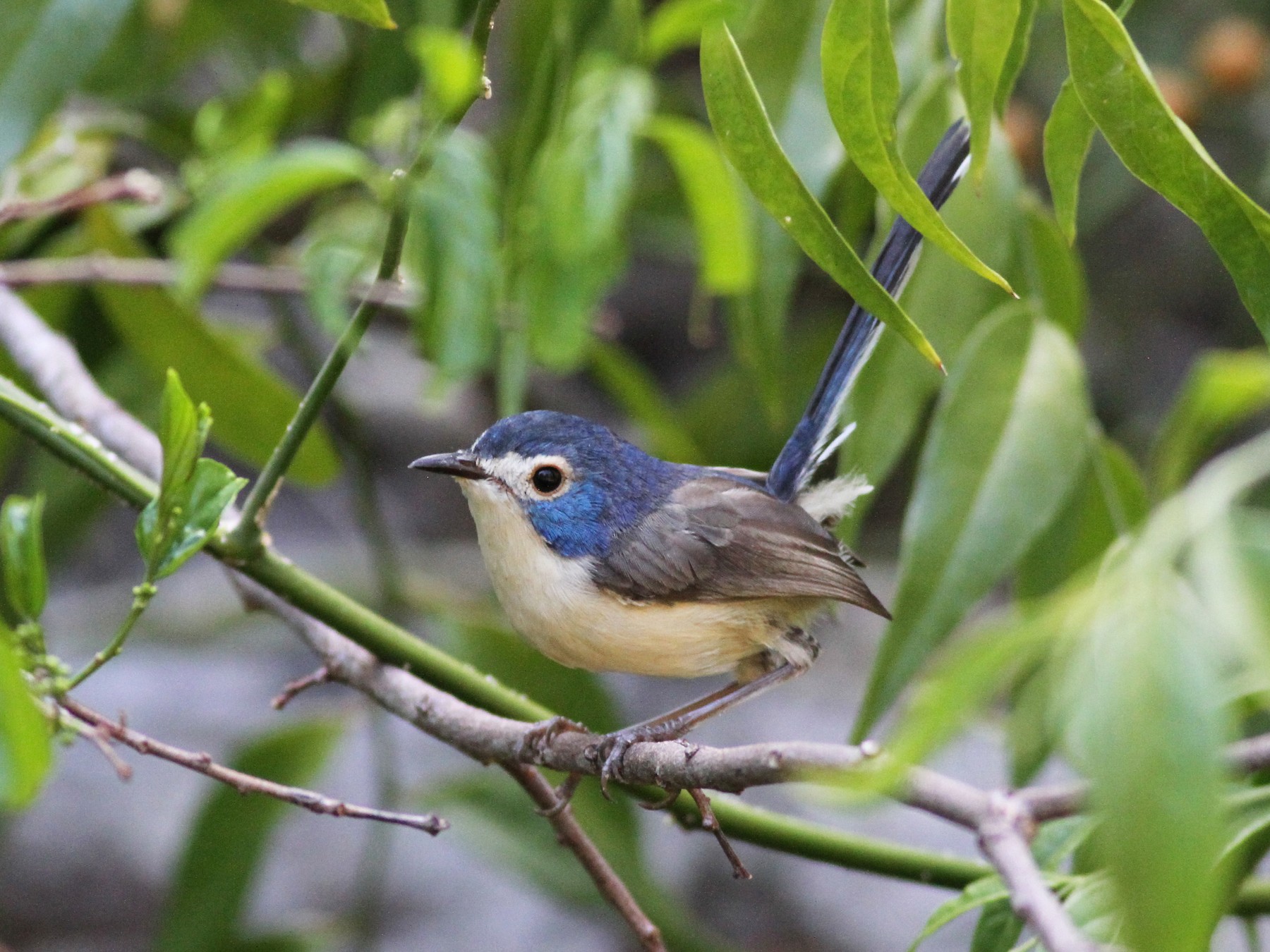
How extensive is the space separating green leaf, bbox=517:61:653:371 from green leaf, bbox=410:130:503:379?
0.23 feet

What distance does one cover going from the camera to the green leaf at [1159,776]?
64 centimetres

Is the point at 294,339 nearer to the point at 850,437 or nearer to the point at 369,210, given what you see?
the point at 369,210

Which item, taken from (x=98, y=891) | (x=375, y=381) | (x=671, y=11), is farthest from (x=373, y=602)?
(x=375, y=381)

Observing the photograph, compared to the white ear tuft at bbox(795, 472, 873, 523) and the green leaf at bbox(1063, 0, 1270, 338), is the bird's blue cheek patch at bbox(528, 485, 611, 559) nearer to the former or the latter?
Answer: the white ear tuft at bbox(795, 472, 873, 523)

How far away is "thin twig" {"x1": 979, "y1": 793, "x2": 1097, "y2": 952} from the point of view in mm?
816

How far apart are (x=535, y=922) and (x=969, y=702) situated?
3.69 meters

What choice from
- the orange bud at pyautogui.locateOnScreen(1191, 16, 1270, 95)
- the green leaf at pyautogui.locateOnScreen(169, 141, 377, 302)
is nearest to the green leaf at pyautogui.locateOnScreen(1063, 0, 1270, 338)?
the green leaf at pyautogui.locateOnScreen(169, 141, 377, 302)

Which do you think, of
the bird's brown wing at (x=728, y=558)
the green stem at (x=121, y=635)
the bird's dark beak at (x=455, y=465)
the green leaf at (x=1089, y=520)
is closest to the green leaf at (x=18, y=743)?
the green stem at (x=121, y=635)

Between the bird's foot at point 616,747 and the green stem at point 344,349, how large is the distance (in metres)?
0.45

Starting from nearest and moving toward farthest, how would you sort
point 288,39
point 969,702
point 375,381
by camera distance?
1. point 969,702
2. point 288,39
3. point 375,381

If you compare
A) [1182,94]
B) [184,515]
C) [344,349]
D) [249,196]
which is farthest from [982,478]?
[1182,94]

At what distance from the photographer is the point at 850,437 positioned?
1.91 m

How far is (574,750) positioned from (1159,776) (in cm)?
99

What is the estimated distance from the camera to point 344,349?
3.97ft
